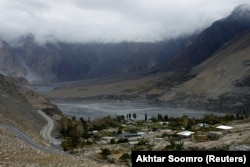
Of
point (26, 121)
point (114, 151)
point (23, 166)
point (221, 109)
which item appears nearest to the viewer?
point (23, 166)

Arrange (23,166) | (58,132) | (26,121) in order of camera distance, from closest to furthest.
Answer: (23,166) < (26,121) < (58,132)

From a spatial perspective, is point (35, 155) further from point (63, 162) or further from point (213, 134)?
point (213, 134)

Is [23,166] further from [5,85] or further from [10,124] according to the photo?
[5,85]

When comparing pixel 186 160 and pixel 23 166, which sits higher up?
pixel 186 160

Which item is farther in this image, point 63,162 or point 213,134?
point 213,134

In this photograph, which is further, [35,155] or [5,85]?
[5,85]

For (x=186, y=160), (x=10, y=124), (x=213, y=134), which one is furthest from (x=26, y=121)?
(x=186, y=160)

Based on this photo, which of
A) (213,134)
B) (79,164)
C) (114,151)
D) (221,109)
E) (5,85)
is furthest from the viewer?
(221,109)

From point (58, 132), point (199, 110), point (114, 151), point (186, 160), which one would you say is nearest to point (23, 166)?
point (186, 160)

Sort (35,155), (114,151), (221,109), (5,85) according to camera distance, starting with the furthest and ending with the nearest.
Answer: (221,109) → (5,85) → (114,151) → (35,155)
